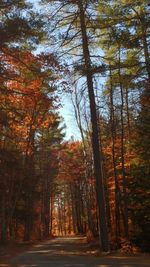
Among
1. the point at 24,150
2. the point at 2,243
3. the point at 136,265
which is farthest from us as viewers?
the point at 24,150

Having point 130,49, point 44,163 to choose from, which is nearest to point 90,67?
point 130,49

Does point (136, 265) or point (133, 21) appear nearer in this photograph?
point (136, 265)

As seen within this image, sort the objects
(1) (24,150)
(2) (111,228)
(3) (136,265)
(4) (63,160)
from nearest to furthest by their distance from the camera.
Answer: (3) (136,265) → (2) (111,228) → (1) (24,150) → (4) (63,160)

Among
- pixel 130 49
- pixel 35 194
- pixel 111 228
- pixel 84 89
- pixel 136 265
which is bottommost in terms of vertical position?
pixel 136 265

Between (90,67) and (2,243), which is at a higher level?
(90,67)

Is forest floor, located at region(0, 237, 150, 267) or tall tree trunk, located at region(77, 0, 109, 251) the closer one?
forest floor, located at region(0, 237, 150, 267)

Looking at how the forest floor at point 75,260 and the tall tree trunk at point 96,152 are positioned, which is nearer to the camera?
the forest floor at point 75,260

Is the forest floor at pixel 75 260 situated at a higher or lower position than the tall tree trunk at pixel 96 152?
lower

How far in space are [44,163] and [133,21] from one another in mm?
33676

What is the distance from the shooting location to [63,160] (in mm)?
56125

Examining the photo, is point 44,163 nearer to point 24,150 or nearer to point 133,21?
point 24,150

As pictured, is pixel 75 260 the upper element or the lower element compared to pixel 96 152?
lower

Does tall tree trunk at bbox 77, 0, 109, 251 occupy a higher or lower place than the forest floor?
higher

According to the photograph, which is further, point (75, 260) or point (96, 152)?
point (96, 152)
